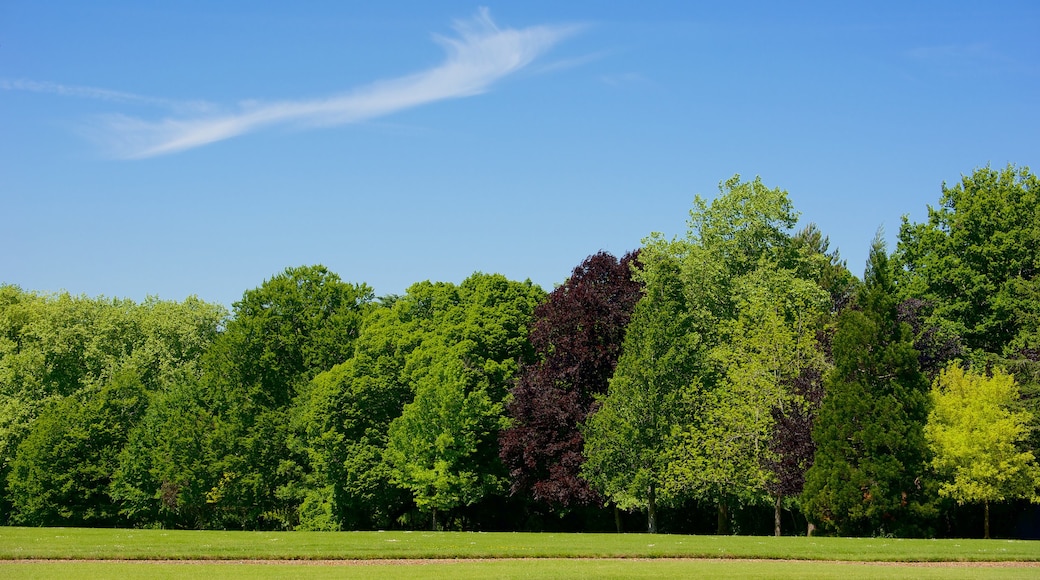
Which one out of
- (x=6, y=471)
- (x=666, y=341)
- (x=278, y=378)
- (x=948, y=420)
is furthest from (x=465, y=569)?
(x=6, y=471)

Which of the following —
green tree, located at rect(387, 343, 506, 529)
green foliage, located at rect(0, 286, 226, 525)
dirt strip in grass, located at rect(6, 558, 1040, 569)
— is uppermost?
green foliage, located at rect(0, 286, 226, 525)

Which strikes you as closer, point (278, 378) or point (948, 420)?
point (948, 420)

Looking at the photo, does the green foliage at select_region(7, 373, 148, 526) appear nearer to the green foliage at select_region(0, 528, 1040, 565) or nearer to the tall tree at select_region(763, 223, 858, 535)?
the green foliage at select_region(0, 528, 1040, 565)

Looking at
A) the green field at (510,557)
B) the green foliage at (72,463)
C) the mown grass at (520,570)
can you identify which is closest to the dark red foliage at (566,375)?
the green field at (510,557)

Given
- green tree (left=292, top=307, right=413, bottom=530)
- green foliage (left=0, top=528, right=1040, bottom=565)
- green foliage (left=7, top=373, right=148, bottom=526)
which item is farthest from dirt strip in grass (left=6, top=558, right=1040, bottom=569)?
green foliage (left=7, top=373, right=148, bottom=526)

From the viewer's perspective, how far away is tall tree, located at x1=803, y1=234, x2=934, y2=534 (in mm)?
43500

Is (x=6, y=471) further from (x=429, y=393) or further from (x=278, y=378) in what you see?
(x=429, y=393)

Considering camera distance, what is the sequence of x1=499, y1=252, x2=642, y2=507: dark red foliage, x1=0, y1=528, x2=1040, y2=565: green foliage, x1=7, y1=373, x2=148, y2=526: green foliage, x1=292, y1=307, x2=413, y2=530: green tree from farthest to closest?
x1=7, y1=373, x2=148, y2=526: green foliage → x1=292, y1=307, x2=413, y2=530: green tree → x1=499, y1=252, x2=642, y2=507: dark red foliage → x1=0, y1=528, x2=1040, y2=565: green foliage

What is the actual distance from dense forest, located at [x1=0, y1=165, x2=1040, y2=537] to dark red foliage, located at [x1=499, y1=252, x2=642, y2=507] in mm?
144

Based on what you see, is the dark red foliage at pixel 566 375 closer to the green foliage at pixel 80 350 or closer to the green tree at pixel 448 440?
the green tree at pixel 448 440

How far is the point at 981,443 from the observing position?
4566cm

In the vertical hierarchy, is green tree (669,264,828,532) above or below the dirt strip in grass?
above

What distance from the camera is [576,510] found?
60250 millimetres

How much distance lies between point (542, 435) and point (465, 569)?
86.9 ft
